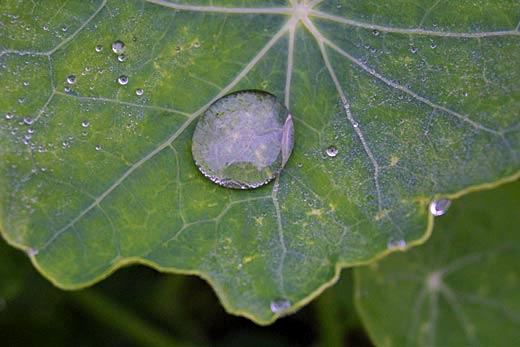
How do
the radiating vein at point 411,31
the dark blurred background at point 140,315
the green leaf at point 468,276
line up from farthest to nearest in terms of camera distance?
the dark blurred background at point 140,315
the green leaf at point 468,276
the radiating vein at point 411,31

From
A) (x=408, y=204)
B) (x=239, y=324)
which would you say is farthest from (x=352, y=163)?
(x=239, y=324)

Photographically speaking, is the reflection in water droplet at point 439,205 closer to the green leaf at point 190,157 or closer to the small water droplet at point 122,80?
the green leaf at point 190,157

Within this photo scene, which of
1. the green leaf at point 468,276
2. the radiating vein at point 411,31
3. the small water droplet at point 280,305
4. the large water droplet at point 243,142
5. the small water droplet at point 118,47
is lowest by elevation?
the green leaf at point 468,276

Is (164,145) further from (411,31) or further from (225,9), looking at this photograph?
(411,31)

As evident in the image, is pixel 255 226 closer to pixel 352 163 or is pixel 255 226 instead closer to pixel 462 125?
pixel 352 163

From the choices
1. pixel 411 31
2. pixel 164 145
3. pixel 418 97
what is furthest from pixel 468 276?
pixel 164 145

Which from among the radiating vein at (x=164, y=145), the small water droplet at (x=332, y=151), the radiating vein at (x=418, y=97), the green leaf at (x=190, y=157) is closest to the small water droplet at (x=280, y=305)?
the green leaf at (x=190, y=157)

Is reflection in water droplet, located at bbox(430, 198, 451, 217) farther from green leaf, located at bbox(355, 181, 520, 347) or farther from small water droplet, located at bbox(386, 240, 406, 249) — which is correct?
Result: green leaf, located at bbox(355, 181, 520, 347)

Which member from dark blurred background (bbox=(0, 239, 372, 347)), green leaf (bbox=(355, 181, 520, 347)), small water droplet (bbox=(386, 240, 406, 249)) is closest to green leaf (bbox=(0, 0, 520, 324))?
small water droplet (bbox=(386, 240, 406, 249))
